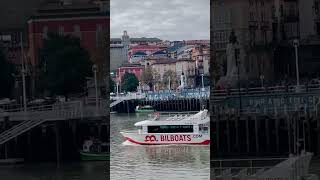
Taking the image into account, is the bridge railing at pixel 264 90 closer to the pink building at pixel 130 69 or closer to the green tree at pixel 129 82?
the pink building at pixel 130 69

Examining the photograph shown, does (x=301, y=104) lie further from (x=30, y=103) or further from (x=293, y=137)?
(x=30, y=103)

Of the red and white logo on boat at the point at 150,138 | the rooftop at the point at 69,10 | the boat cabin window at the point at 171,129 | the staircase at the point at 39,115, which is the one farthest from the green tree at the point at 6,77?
the red and white logo on boat at the point at 150,138

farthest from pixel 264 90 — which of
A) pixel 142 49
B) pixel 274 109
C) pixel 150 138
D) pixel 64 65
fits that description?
pixel 150 138

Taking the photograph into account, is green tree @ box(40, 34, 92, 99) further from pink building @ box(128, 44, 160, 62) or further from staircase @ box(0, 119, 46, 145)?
pink building @ box(128, 44, 160, 62)

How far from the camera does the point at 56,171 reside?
6332 millimetres

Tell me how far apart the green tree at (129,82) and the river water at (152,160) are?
24.2 inches

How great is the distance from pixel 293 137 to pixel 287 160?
0.25 meters

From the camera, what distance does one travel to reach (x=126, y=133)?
14617mm

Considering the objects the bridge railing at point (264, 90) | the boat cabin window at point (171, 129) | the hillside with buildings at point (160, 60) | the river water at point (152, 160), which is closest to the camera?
the bridge railing at point (264, 90)

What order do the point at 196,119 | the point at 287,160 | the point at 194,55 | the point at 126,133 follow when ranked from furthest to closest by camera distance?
1. the point at 126,133
2. the point at 196,119
3. the point at 194,55
4. the point at 287,160

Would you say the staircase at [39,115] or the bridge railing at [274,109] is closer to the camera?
the bridge railing at [274,109]

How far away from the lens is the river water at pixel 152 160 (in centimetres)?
994

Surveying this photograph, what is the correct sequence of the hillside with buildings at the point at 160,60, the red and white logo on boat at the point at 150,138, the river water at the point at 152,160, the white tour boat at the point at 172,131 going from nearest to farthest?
the river water at the point at 152,160 < the hillside with buildings at the point at 160,60 < the white tour boat at the point at 172,131 < the red and white logo on boat at the point at 150,138

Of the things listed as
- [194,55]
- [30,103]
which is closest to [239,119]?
[30,103]
